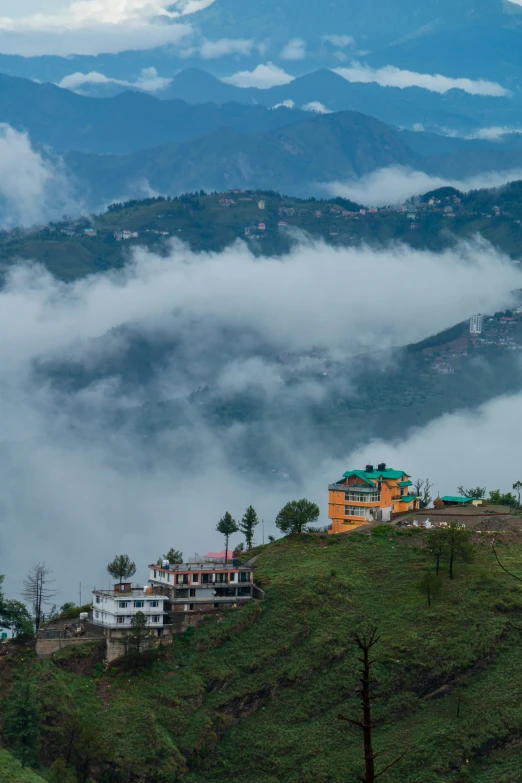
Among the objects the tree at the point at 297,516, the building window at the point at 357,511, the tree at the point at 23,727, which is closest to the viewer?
the tree at the point at 23,727

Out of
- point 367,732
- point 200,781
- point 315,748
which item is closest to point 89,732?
point 200,781

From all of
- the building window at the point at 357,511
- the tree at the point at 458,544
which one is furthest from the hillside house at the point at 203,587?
the building window at the point at 357,511

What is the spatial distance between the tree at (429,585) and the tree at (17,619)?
90.8 feet

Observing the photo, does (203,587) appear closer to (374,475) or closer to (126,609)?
(126,609)

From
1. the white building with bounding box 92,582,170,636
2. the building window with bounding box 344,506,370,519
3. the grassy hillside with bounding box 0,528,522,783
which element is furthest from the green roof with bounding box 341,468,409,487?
the white building with bounding box 92,582,170,636

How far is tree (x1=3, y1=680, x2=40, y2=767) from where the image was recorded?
8756 cm

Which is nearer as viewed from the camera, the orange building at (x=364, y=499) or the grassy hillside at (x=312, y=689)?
the grassy hillside at (x=312, y=689)

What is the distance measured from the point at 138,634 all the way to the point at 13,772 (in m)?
18.9

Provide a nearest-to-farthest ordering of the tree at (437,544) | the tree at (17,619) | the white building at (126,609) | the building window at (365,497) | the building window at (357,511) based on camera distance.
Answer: the tree at (17,619)
the white building at (126,609)
the tree at (437,544)
the building window at (357,511)
the building window at (365,497)

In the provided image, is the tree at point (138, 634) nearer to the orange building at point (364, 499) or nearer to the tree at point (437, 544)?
the tree at point (437, 544)

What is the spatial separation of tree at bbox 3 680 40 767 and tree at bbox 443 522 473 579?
33527 mm

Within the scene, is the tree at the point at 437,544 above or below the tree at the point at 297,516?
below

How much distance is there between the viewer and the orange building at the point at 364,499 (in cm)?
12744

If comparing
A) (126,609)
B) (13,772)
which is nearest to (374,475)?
(126,609)
